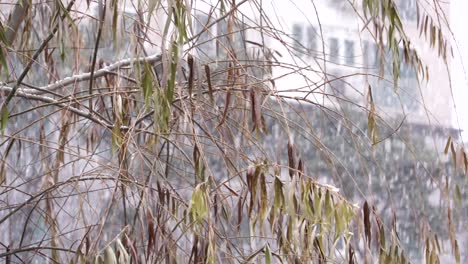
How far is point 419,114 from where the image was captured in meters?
3.12

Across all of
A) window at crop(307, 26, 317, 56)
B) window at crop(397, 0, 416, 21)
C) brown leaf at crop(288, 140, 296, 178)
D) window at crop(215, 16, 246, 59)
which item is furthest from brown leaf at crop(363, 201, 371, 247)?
window at crop(397, 0, 416, 21)

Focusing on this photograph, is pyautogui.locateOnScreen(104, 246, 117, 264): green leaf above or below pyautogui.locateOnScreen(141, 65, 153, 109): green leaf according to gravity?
below

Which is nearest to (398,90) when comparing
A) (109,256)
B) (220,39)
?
(220,39)

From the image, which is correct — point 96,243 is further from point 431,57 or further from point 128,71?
point 431,57

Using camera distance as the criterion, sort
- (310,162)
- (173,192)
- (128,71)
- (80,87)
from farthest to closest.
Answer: (310,162), (80,87), (128,71), (173,192)

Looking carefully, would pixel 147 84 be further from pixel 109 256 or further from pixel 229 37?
pixel 229 37

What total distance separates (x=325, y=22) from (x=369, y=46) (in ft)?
0.51

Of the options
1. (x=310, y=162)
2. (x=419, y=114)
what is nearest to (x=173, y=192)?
(x=310, y=162)

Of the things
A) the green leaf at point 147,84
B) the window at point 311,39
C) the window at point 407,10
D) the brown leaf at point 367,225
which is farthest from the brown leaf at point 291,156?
the window at point 407,10

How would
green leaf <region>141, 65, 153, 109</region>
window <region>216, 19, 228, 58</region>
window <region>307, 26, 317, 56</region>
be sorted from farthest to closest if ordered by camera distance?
1. window <region>307, 26, 317, 56</region>
2. window <region>216, 19, 228, 58</region>
3. green leaf <region>141, 65, 153, 109</region>

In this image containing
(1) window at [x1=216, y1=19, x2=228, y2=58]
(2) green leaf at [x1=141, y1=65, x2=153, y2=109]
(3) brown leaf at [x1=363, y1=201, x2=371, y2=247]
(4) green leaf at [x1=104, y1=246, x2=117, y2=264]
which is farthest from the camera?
(1) window at [x1=216, y1=19, x2=228, y2=58]

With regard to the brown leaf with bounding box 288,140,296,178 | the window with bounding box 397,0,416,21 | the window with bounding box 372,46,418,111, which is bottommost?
the window with bounding box 372,46,418,111

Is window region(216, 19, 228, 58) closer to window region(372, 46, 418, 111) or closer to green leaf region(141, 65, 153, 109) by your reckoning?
green leaf region(141, 65, 153, 109)

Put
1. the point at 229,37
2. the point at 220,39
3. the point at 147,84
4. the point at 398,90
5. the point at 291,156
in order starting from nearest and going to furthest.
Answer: the point at 147,84 → the point at 291,156 → the point at 229,37 → the point at 220,39 → the point at 398,90
